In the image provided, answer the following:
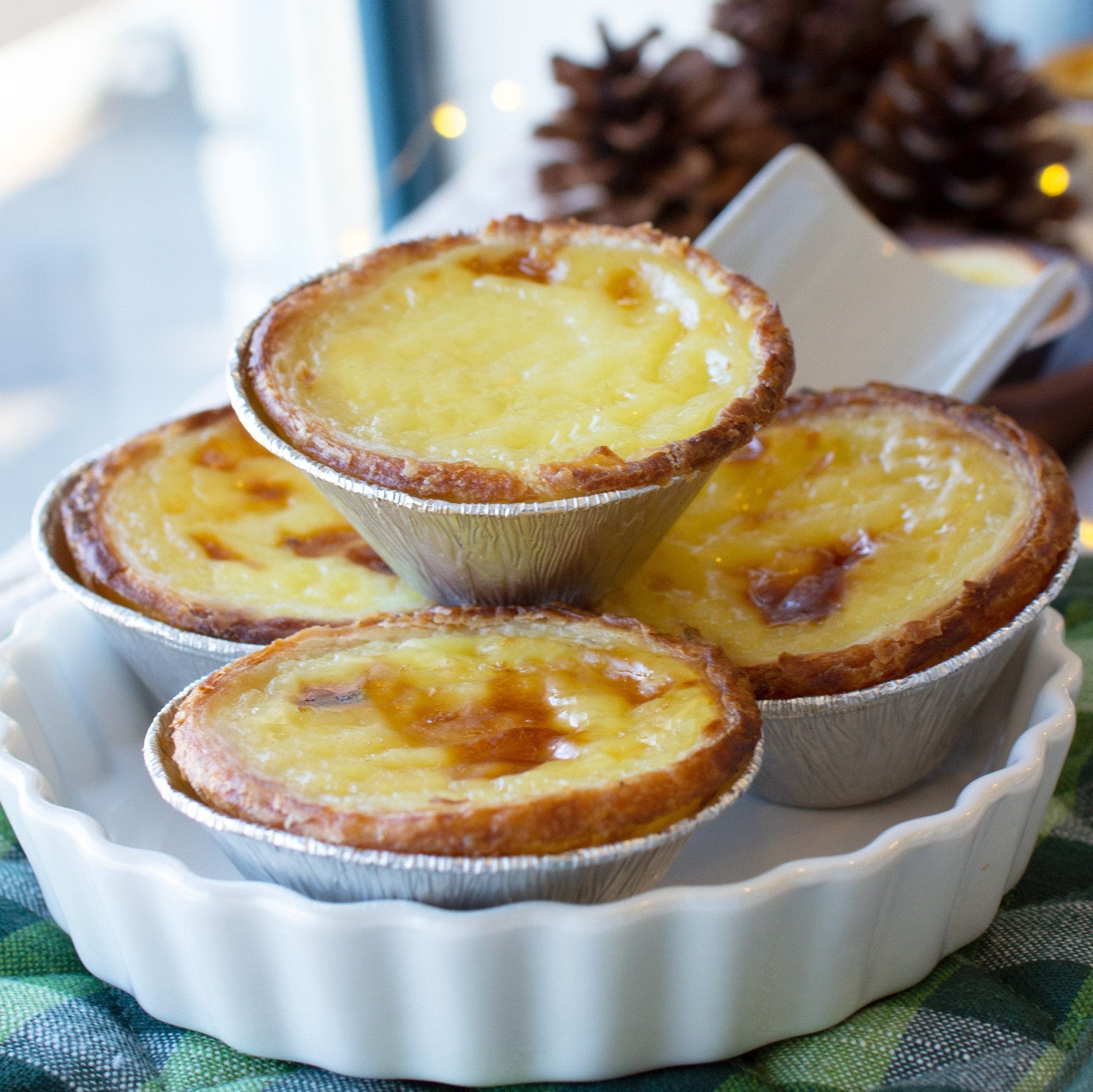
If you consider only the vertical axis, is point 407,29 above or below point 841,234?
above

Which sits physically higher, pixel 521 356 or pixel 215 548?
pixel 521 356

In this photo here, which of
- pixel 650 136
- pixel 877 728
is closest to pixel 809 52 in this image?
pixel 650 136

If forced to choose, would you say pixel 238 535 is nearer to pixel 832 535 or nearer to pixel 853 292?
pixel 832 535

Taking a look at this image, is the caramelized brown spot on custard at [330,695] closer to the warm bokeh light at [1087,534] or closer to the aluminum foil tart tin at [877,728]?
the aluminum foil tart tin at [877,728]

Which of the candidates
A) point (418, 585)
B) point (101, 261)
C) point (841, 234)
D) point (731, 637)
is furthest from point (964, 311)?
point (101, 261)

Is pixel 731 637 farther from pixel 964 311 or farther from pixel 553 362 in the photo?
pixel 964 311

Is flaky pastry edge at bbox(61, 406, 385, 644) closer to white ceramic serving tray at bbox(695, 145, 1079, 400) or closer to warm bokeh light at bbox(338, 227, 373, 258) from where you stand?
white ceramic serving tray at bbox(695, 145, 1079, 400)

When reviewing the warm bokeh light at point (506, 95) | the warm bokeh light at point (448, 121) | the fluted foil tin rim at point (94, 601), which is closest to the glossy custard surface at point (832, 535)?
the fluted foil tin rim at point (94, 601)

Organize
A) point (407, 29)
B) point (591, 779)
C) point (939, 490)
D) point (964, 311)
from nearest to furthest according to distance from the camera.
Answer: point (591, 779) → point (939, 490) → point (964, 311) → point (407, 29)
